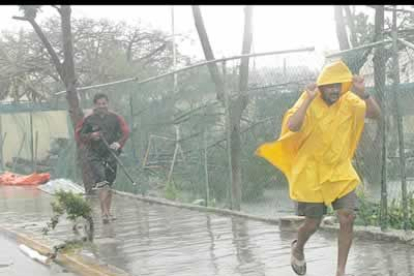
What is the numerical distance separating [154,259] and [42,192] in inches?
393

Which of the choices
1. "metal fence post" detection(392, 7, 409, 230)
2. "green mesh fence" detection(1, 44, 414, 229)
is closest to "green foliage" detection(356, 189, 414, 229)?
"green mesh fence" detection(1, 44, 414, 229)

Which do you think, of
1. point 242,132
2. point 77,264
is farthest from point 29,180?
point 77,264

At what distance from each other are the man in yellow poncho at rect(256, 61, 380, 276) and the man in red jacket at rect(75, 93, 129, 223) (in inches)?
208

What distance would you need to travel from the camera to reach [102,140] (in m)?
11.2

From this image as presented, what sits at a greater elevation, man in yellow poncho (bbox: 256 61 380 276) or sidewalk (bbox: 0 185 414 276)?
man in yellow poncho (bbox: 256 61 380 276)

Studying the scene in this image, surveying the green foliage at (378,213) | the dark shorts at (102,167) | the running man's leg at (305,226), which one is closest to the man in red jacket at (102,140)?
the dark shorts at (102,167)

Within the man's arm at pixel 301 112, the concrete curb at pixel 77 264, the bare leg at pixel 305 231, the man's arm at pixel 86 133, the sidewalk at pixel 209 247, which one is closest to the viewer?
the man's arm at pixel 301 112

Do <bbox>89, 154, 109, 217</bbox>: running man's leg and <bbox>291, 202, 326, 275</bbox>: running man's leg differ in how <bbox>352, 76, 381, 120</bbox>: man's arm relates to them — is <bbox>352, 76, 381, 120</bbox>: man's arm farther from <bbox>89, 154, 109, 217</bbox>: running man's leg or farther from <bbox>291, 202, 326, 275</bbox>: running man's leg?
<bbox>89, 154, 109, 217</bbox>: running man's leg

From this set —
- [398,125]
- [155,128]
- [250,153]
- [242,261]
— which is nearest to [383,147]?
[398,125]

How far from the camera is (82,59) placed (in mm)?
32156

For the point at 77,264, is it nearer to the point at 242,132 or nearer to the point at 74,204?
the point at 74,204

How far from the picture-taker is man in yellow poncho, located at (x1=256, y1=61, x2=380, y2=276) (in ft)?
20.0

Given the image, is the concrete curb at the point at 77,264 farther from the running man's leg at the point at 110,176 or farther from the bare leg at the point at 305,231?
the bare leg at the point at 305,231

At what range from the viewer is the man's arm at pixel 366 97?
6164 millimetres
